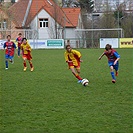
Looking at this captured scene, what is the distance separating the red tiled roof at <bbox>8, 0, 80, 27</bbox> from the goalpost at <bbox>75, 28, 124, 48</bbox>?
7.97 metres

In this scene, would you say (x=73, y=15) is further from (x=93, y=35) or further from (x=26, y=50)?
(x=26, y=50)

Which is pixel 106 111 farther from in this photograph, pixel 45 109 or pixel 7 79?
pixel 7 79

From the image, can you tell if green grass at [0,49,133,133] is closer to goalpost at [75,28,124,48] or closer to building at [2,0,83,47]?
goalpost at [75,28,124,48]

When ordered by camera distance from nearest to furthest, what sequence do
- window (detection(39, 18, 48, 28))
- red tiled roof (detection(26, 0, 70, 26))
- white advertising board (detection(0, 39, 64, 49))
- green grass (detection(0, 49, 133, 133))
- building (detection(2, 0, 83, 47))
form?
1. green grass (detection(0, 49, 133, 133))
2. white advertising board (detection(0, 39, 64, 49))
3. building (detection(2, 0, 83, 47))
4. red tiled roof (detection(26, 0, 70, 26))
5. window (detection(39, 18, 48, 28))

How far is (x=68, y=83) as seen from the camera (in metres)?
14.7

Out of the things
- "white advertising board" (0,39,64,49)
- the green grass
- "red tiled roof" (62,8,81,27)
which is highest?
"red tiled roof" (62,8,81,27)

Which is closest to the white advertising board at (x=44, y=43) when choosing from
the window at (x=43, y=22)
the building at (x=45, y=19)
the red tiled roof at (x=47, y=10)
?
the building at (x=45, y=19)

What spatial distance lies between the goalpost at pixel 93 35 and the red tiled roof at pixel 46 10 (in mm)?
7967

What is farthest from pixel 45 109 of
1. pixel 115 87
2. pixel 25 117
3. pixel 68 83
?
pixel 68 83

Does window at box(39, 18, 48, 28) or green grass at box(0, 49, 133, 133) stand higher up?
window at box(39, 18, 48, 28)

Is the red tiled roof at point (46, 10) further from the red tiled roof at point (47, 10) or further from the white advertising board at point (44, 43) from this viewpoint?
the white advertising board at point (44, 43)

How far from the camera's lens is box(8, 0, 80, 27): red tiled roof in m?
62.9

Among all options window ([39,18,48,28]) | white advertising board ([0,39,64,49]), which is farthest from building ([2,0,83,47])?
white advertising board ([0,39,64,49])

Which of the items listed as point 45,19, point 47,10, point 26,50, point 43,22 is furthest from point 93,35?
point 26,50
